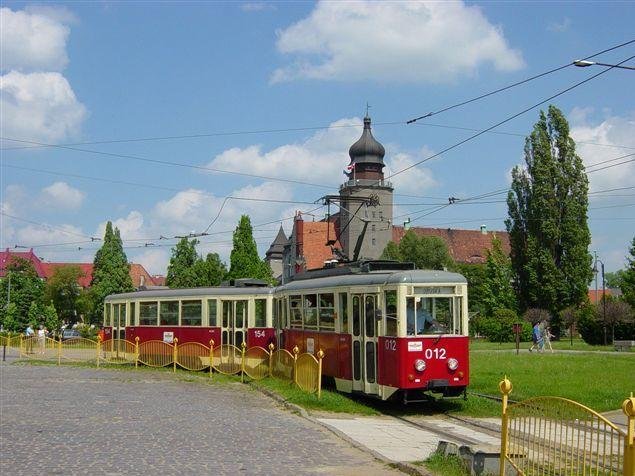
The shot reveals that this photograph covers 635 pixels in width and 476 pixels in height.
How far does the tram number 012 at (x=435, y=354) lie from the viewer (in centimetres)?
1659

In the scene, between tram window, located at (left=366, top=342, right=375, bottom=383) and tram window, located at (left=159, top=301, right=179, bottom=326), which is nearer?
tram window, located at (left=366, top=342, right=375, bottom=383)

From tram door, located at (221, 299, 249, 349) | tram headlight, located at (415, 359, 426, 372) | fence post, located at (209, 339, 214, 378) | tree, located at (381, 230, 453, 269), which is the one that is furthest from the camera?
tree, located at (381, 230, 453, 269)

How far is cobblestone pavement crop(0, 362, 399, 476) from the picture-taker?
10.4 metres

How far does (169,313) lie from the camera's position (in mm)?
30688

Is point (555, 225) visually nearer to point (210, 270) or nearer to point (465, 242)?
point (210, 270)

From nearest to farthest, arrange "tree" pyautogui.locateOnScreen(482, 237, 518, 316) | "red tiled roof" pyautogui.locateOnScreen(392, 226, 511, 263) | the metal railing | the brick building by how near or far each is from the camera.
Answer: the metal railing < "tree" pyautogui.locateOnScreen(482, 237, 518, 316) < the brick building < "red tiled roof" pyautogui.locateOnScreen(392, 226, 511, 263)

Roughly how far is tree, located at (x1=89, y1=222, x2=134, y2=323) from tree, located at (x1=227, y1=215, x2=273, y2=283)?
3138 cm

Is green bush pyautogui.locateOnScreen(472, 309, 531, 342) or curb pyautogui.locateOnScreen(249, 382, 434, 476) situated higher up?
green bush pyautogui.locateOnScreen(472, 309, 531, 342)

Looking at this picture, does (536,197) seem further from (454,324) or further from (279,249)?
(279,249)

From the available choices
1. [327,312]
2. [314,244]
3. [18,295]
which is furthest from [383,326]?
[314,244]

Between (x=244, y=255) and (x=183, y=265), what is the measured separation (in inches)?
253

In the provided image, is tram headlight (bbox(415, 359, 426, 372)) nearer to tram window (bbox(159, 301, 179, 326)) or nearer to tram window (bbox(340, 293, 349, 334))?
tram window (bbox(340, 293, 349, 334))

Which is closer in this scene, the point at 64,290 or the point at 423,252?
the point at 423,252

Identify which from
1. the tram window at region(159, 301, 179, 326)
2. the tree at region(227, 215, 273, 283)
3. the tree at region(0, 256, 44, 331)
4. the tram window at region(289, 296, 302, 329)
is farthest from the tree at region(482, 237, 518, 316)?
the tram window at region(289, 296, 302, 329)
